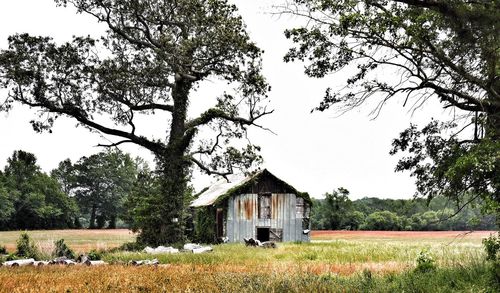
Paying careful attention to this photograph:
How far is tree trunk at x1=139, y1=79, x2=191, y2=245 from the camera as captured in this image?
3062cm

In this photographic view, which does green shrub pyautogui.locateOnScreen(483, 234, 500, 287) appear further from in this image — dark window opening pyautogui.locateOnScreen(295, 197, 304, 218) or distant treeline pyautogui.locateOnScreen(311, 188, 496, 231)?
distant treeline pyautogui.locateOnScreen(311, 188, 496, 231)

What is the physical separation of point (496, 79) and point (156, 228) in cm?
2155

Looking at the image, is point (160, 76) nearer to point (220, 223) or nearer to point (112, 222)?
point (220, 223)

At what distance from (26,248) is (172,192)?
35.4ft

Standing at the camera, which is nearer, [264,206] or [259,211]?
[259,211]

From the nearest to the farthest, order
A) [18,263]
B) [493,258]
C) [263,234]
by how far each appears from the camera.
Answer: [493,258] < [18,263] < [263,234]

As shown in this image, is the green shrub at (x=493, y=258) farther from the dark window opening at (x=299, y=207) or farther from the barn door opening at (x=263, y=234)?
the dark window opening at (x=299, y=207)

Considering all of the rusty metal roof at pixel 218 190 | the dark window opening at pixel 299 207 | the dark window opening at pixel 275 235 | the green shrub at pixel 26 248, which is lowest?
the dark window opening at pixel 275 235

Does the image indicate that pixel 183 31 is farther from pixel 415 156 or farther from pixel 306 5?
pixel 415 156

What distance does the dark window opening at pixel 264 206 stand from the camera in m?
42.7

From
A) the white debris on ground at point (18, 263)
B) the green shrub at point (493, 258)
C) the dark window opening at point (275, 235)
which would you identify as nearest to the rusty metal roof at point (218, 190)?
the dark window opening at point (275, 235)

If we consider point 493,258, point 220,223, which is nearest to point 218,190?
point 220,223

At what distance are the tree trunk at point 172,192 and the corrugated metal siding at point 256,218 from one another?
10.8 metres

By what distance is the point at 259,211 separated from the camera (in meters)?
42.7
